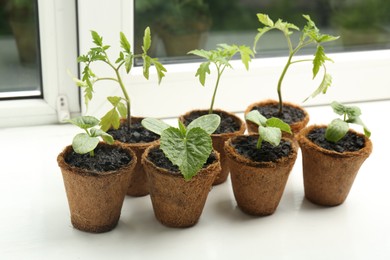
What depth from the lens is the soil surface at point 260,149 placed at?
3.69ft

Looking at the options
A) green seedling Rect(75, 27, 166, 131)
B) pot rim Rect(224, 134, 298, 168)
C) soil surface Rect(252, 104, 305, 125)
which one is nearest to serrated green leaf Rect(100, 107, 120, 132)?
green seedling Rect(75, 27, 166, 131)

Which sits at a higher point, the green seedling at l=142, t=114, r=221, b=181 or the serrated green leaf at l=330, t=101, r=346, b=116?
the serrated green leaf at l=330, t=101, r=346, b=116

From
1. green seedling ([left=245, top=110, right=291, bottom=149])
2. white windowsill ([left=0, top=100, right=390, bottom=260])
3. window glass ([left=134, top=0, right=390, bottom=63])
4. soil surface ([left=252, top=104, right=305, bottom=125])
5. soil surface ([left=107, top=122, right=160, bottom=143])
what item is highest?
window glass ([left=134, top=0, right=390, bottom=63])

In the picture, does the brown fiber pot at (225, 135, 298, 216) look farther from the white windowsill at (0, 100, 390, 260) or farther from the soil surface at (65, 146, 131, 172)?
the soil surface at (65, 146, 131, 172)

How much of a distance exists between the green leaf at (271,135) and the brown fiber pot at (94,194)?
24 cm

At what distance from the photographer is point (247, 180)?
3.74 feet

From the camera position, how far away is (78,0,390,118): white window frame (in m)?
1.34

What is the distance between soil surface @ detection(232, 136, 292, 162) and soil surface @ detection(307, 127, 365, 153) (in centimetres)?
8

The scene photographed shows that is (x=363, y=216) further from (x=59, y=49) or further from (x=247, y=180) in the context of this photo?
(x=59, y=49)

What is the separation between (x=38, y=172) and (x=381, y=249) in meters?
0.73

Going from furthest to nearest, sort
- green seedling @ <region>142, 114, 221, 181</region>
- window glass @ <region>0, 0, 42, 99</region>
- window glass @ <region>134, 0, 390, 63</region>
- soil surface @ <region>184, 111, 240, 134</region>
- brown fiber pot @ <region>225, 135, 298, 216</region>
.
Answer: window glass @ <region>134, 0, 390, 63</region> < window glass @ <region>0, 0, 42, 99</region> < soil surface @ <region>184, 111, 240, 134</region> < brown fiber pot @ <region>225, 135, 298, 216</region> < green seedling @ <region>142, 114, 221, 181</region>

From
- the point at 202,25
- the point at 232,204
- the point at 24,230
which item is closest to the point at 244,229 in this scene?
the point at 232,204

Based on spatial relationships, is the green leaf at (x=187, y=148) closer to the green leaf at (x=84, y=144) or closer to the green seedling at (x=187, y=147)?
the green seedling at (x=187, y=147)

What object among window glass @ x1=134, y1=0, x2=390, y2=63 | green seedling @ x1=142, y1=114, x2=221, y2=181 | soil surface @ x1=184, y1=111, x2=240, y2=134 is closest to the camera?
green seedling @ x1=142, y1=114, x2=221, y2=181
